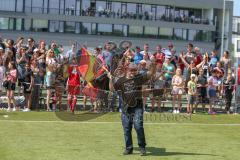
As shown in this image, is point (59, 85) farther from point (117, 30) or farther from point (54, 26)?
point (117, 30)

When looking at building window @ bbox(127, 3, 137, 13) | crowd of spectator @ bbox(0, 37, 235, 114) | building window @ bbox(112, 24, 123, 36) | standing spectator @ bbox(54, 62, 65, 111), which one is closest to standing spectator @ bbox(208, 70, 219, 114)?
crowd of spectator @ bbox(0, 37, 235, 114)

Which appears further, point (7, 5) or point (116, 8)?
point (116, 8)

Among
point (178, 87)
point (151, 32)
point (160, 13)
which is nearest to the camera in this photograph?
point (178, 87)

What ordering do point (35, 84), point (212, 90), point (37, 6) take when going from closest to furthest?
point (35, 84) → point (212, 90) → point (37, 6)

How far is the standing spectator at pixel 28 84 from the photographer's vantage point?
1909 cm

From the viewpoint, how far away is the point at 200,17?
7406 centimetres

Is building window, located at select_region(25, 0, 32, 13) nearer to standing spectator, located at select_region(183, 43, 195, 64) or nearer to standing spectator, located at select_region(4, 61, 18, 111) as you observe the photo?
standing spectator, located at select_region(183, 43, 195, 64)

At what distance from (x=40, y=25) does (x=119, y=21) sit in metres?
→ 9.45

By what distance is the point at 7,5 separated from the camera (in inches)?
2450

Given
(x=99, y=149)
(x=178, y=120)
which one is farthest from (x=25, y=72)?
(x=99, y=149)

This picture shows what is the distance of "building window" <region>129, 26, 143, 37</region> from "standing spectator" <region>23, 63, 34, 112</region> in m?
49.7

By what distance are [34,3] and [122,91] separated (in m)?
54.3

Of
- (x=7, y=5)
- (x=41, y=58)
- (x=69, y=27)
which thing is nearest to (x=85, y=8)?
(x=69, y=27)

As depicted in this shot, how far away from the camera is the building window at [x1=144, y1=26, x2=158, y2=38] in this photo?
69.7m
